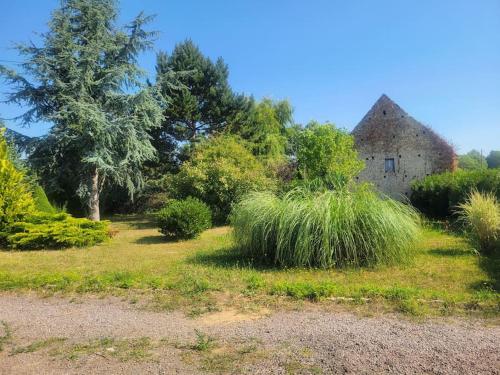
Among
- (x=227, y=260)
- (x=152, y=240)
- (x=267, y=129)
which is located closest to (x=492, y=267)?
(x=227, y=260)

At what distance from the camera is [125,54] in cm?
1905

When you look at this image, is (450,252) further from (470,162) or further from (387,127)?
(470,162)

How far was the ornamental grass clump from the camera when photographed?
266 inches

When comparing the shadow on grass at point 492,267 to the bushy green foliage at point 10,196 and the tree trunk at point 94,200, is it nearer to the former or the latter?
the bushy green foliage at point 10,196

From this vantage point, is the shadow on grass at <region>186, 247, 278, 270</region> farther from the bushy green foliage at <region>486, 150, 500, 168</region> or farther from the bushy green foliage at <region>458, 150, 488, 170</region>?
the bushy green foliage at <region>486, 150, 500, 168</region>

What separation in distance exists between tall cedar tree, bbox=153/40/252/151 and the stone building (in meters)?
7.77

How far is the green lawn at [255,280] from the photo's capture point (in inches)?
187

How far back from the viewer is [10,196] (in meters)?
10.9

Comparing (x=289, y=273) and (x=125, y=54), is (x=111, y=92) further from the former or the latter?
(x=289, y=273)

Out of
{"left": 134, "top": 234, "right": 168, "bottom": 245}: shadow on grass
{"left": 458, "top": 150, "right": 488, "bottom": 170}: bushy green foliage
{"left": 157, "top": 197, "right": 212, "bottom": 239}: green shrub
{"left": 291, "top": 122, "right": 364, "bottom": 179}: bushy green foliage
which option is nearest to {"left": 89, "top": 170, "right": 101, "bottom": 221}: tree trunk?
{"left": 134, "top": 234, "right": 168, "bottom": 245}: shadow on grass

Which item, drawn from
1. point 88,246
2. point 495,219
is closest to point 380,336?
point 495,219

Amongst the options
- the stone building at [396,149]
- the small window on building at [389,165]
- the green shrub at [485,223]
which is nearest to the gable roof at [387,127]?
the stone building at [396,149]

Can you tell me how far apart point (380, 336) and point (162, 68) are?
21.7m

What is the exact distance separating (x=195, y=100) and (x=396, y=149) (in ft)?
39.1
